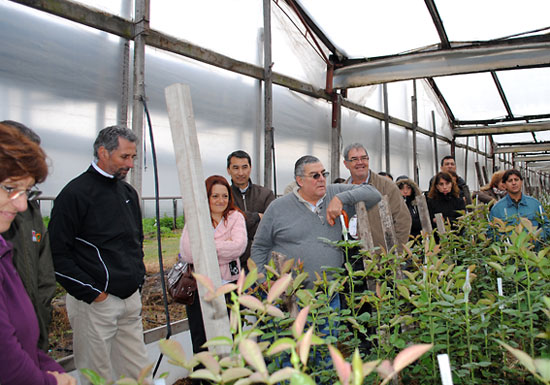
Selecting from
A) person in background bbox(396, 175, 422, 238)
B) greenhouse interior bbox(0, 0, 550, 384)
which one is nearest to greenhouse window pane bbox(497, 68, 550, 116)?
greenhouse interior bbox(0, 0, 550, 384)

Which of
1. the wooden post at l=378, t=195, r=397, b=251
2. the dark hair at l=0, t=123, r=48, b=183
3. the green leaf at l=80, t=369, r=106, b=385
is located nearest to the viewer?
the green leaf at l=80, t=369, r=106, b=385

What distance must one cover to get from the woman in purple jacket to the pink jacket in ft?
3.60

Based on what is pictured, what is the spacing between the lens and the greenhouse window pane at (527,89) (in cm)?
756

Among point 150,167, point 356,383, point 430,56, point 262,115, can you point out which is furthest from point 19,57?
point 430,56

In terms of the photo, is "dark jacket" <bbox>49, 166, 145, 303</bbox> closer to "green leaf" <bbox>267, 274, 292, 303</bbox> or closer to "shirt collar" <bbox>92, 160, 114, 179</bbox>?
"shirt collar" <bbox>92, 160, 114, 179</bbox>

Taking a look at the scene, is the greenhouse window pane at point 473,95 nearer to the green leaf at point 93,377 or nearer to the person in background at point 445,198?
the person in background at point 445,198

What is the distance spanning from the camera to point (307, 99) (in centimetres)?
489

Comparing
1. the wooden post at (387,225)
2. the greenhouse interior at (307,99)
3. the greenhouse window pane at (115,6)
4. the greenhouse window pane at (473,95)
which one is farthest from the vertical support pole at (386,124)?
the greenhouse window pane at (115,6)

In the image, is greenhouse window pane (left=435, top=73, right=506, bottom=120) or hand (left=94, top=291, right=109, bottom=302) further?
greenhouse window pane (left=435, top=73, right=506, bottom=120)

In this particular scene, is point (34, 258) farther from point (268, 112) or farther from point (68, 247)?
point (268, 112)

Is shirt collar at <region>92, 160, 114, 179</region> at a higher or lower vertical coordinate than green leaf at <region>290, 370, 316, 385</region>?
higher

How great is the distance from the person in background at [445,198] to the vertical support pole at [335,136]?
61.0 inches

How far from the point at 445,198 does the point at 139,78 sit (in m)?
2.87

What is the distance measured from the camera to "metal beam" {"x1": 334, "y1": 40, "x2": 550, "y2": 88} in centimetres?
462
